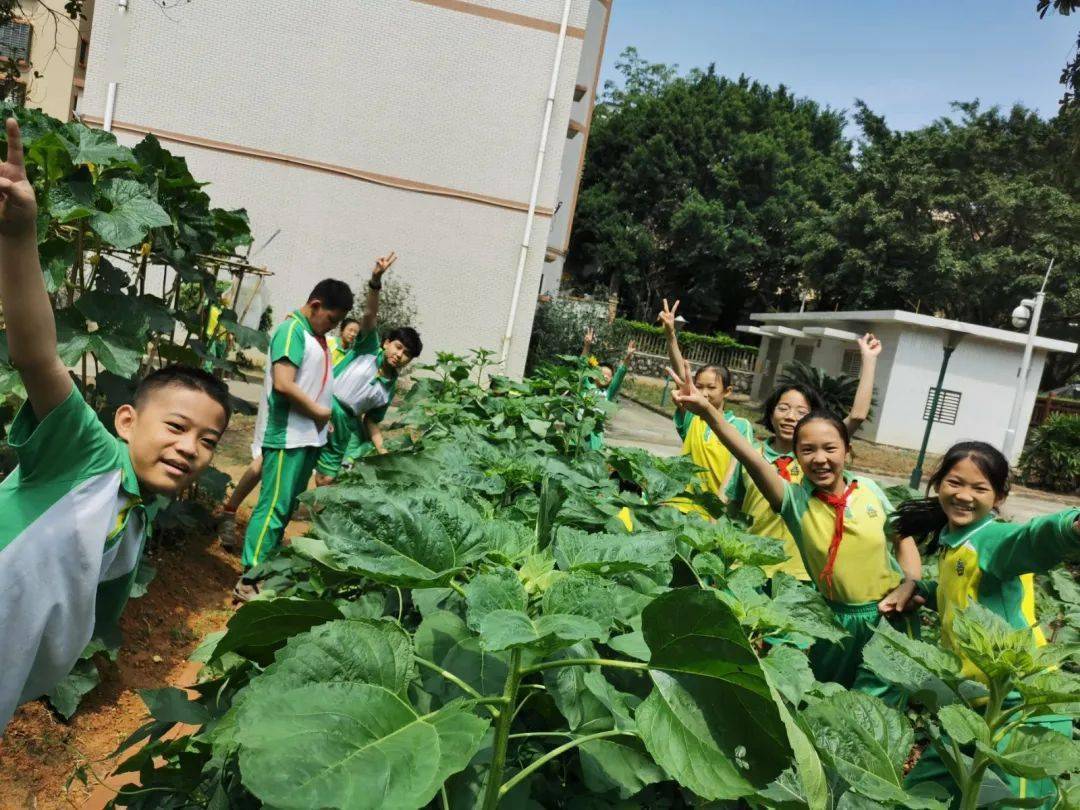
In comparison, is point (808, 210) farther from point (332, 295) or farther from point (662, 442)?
point (332, 295)

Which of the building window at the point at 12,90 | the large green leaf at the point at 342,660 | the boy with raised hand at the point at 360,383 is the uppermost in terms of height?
the building window at the point at 12,90

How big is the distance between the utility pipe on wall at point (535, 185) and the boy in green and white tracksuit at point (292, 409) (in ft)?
37.6

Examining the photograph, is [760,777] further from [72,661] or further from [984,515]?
[984,515]

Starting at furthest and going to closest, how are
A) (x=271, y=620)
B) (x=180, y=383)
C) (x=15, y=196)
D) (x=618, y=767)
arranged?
(x=180, y=383) < (x=15, y=196) < (x=271, y=620) < (x=618, y=767)

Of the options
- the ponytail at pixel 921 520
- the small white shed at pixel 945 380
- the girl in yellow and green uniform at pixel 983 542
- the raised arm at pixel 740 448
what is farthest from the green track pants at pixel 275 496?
the small white shed at pixel 945 380

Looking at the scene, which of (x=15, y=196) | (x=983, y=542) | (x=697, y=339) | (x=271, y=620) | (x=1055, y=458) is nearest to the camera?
(x=271, y=620)

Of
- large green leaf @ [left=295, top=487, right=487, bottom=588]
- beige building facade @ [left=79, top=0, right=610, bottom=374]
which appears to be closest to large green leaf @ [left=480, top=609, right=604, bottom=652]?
large green leaf @ [left=295, top=487, right=487, bottom=588]

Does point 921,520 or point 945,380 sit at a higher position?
point 945,380

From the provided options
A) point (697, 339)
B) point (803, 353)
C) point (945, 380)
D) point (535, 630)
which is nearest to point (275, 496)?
point (535, 630)

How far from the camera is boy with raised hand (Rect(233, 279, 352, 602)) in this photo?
15.9 ft

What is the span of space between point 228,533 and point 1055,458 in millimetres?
20879

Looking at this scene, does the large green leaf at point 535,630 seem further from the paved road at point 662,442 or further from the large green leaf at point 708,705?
the paved road at point 662,442

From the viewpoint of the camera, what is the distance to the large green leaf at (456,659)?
1.29 m

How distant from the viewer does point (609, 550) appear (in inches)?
58.2
